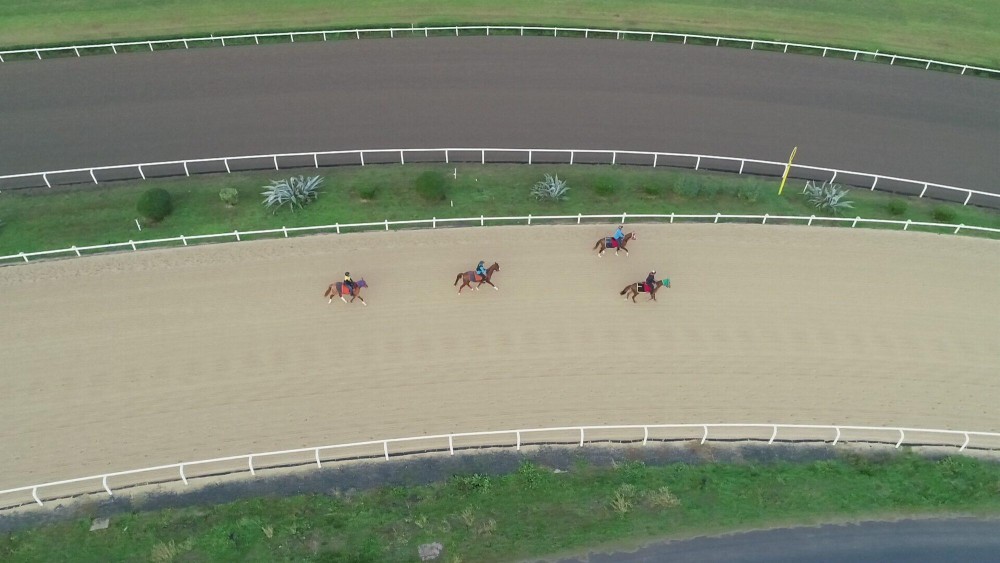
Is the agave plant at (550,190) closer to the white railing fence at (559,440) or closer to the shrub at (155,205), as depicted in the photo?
the white railing fence at (559,440)

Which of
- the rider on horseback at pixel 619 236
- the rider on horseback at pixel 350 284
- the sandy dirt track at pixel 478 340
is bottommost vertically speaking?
the sandy dirt track at pixel 478 340

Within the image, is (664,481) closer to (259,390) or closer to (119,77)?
(259,390)

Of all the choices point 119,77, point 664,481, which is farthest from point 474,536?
point 119,77

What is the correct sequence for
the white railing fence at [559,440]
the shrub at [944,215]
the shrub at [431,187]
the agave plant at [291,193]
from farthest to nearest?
the shrub at [944,215] → the shrub at [431,187] → the agave plant at [291,193] → the white railing fence at [559,440]

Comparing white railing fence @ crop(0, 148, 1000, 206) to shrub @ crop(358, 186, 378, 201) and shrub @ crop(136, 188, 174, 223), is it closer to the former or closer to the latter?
shrub @ crop(358, 186, 378, 201)

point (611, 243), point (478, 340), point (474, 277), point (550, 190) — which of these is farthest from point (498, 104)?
point (478, 340)

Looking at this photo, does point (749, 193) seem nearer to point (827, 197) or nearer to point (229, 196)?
point (827, 197)

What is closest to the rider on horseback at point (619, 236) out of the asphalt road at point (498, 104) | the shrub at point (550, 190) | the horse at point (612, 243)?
the horse at point (612, 243)
